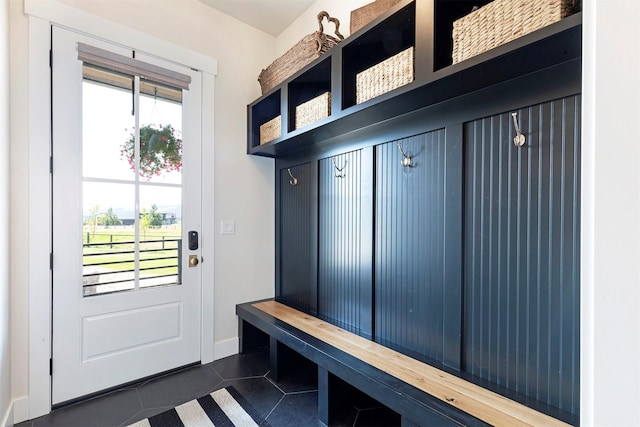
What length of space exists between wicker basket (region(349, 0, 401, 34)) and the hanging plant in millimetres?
1467

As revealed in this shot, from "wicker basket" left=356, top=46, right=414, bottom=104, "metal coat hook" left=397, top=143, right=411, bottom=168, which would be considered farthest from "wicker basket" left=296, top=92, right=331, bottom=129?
"metal coat hook" left=397, top=143, right=411, bottom=168

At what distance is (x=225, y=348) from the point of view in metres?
2.48

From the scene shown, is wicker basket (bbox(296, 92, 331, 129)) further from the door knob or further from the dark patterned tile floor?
the dark patterned tile floor

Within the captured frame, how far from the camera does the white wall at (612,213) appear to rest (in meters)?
0.49

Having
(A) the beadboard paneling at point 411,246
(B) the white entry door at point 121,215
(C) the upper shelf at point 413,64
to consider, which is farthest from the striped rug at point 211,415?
(C) the upper shelf at point 413,64

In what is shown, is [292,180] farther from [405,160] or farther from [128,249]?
[128,249]

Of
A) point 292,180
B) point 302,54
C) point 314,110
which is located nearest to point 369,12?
point 302,54

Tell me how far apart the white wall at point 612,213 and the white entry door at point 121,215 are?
89.7 inches

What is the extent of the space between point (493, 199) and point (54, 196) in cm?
239

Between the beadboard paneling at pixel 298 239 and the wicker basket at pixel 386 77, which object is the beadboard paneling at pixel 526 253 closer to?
the wicker basket at pixel 386 77

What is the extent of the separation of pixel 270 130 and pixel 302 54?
2.03 feet

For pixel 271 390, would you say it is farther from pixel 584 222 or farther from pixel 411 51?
pixel 411 51

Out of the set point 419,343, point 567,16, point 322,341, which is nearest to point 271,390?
point 322,341

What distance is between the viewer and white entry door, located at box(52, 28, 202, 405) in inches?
72.2
